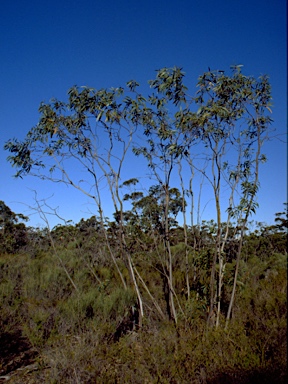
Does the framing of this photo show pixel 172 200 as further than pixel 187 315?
Yes

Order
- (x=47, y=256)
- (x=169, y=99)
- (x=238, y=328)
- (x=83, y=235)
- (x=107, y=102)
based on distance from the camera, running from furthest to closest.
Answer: (x=83, y=235)
(x=47, y=256)
(x=107, y=102)
(x=169, y=99)
(x=238, y=328)

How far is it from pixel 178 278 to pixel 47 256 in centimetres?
512

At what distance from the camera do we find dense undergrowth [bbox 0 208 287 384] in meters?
3.20

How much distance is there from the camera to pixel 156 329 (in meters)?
4.77

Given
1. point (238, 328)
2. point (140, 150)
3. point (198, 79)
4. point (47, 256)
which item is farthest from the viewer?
point (47, 256)

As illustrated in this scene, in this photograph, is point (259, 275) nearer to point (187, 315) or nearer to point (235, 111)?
point (187, 315)

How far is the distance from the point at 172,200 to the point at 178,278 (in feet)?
7.51

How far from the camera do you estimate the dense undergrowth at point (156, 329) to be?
10.5ft

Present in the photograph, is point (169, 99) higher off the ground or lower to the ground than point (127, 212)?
higher

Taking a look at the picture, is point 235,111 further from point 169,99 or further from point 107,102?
point 107,102

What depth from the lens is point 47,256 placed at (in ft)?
32.0

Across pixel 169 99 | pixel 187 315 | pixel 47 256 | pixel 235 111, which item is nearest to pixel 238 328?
pixel 187 315

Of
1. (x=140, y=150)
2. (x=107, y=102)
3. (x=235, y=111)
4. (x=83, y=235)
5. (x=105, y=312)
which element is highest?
(x=107, y=102)

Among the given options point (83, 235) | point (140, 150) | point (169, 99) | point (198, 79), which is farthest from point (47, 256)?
point (198, 79)
